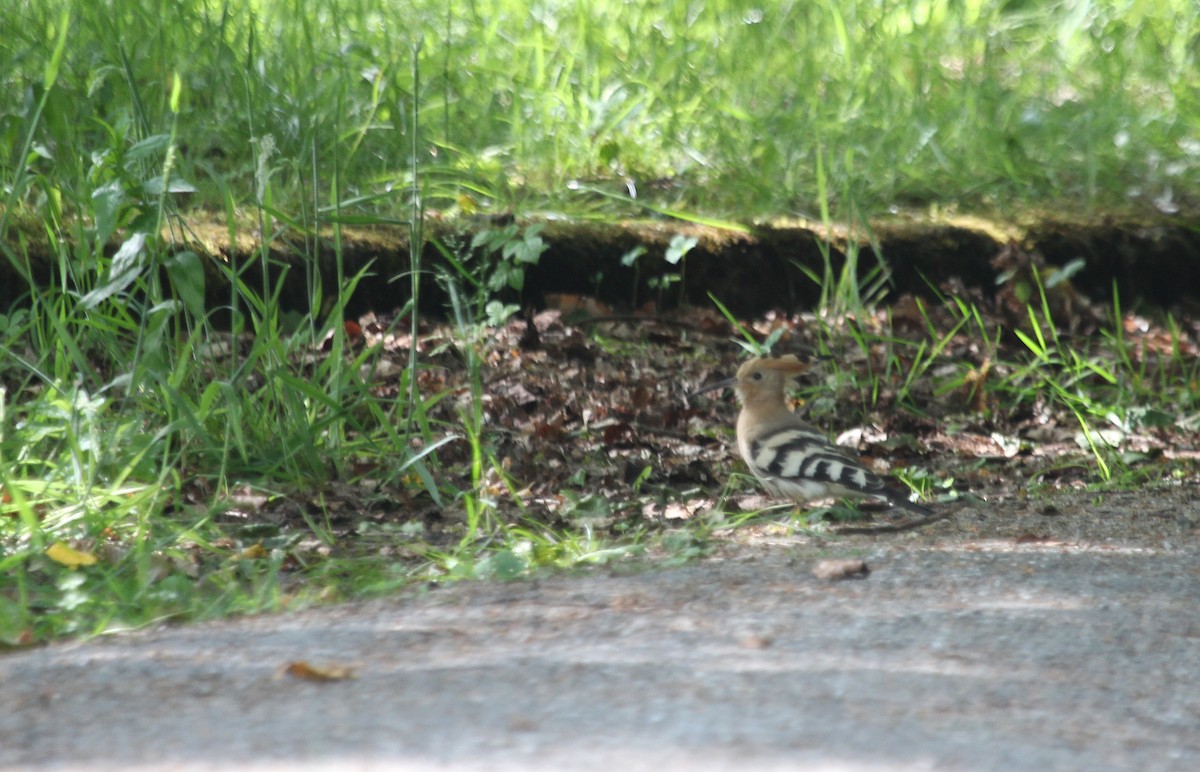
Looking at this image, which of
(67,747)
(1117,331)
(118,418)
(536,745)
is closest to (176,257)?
(118,418)

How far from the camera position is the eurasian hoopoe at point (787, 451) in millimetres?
4281

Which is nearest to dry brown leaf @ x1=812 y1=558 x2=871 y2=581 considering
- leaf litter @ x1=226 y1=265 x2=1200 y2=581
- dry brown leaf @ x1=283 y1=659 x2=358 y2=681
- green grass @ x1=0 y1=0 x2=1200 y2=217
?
leaf litter @ x1=226 y1=265 x2=1200 y2=581

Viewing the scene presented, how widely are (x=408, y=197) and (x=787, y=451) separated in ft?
7.46

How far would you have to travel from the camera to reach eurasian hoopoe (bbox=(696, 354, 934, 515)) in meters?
4.28

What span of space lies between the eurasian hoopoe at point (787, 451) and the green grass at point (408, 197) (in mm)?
298

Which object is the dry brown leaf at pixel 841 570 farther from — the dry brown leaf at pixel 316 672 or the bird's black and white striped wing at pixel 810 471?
the dry brown leaf at pixel 316 672

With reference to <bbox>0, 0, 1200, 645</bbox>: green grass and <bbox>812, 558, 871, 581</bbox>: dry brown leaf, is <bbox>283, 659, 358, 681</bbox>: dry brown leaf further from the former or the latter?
<bbox>812, 558, 871, 581</bbox>: dry brown leaf

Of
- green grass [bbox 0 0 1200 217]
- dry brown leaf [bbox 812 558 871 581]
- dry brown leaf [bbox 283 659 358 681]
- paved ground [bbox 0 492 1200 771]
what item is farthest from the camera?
green grass [bbox 0 0 1200 217]

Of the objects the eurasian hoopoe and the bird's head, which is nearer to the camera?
the eurasian hoopoe

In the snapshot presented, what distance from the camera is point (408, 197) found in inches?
235

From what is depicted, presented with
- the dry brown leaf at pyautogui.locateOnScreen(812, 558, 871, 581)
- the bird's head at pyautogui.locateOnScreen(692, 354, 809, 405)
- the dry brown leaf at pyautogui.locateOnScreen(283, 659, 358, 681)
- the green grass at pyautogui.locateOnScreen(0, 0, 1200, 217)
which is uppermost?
the green grass at pyautogui.locateOnScreen(0, 0, 1200, 217)

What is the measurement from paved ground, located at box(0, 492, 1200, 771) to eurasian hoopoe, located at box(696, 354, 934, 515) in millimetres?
707

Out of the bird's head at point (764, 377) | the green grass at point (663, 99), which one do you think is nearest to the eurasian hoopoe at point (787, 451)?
the bird's head at point (764, 377)

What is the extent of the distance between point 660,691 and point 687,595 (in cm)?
82
